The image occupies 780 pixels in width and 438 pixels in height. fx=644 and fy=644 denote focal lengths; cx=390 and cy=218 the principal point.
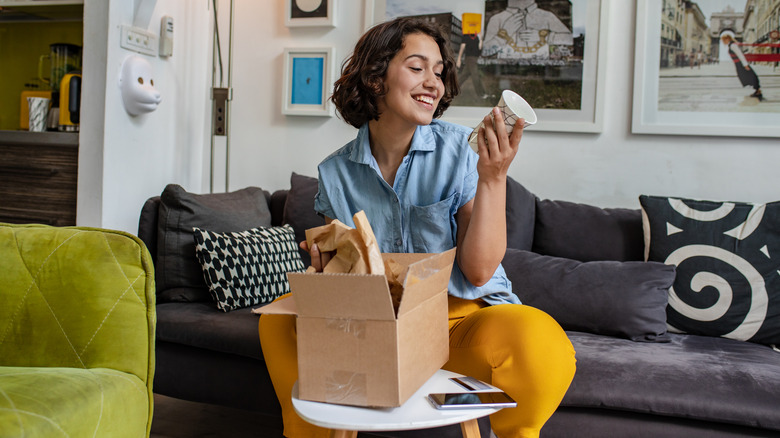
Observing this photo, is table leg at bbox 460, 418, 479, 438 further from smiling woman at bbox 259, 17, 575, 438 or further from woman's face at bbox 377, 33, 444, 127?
woman's face at bbox 377, 33, 444, 127

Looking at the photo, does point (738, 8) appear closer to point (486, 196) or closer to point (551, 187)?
point (551, 187)

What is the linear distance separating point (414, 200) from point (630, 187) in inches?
47.7

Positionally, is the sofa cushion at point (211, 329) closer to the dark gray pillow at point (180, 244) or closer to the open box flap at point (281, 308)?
the dark gray pillow at point (180, 244)

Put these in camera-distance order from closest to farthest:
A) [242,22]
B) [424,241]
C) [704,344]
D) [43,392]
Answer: [43,392], [424,241], [704,344], [242,22]

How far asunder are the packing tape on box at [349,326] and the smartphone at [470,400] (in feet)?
0.55

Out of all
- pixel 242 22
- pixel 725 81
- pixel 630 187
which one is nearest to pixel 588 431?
pixel 630 187

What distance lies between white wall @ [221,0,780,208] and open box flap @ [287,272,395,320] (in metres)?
1.66

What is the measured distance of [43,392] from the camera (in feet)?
3.36

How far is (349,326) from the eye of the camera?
999mm

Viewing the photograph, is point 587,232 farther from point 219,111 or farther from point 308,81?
point 219,111

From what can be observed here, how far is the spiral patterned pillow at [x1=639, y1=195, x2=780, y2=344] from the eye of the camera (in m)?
1.89

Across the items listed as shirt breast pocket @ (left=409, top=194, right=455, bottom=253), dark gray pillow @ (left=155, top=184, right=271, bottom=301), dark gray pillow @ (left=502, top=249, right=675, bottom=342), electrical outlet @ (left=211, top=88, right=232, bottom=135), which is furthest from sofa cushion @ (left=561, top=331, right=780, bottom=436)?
electrical outlet @ (left=211, top=88, right=232, bottom=135)

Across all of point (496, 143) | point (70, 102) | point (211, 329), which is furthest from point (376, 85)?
point (70, 102)

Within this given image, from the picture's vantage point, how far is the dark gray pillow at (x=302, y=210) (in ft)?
7.76
